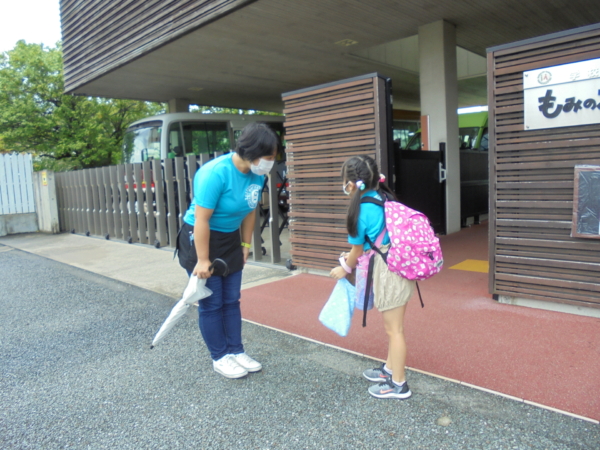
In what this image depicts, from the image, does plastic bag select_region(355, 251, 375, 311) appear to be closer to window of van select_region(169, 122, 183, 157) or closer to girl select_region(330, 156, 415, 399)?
girl select_region(330, 156, 415, 399)

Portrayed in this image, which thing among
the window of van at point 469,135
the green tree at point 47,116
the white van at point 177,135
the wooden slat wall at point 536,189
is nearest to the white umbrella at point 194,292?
the wooden slat wall at point 536,189

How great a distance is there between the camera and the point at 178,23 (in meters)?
8.98

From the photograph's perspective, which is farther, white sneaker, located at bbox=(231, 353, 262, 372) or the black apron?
white sneaker, located at bbox=(231, 353, 262, 372)

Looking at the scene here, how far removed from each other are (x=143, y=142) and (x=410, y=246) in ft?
37.3

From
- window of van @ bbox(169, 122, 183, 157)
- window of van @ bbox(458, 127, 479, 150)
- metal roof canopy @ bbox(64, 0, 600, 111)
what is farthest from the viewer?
window of van @ bbox(169, 122, 183, 157)

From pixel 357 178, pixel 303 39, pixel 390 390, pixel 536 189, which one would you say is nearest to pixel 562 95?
pixel 536 189

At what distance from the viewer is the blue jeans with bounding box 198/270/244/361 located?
3240 mm

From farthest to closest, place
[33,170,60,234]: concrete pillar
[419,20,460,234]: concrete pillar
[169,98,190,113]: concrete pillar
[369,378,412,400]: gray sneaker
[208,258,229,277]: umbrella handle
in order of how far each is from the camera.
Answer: [169,98,190,113]: concrete pillar < [33,170,60,234]: concrete pillar < [419,20,460,234]: concrete pillar < [208,258,229,277]: umbrella handle < [369,378,412,400]: gray sneaker

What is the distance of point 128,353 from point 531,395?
9.81 feet

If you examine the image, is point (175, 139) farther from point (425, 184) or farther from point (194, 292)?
point (194, 292)

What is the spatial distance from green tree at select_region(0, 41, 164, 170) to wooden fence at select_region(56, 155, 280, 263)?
995 centimetres

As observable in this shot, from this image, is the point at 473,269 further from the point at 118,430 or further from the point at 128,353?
the point at 118,430

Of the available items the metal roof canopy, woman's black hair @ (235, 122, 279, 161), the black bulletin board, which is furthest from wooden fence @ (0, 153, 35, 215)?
the black bulletin board

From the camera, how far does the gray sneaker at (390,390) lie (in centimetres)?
284
